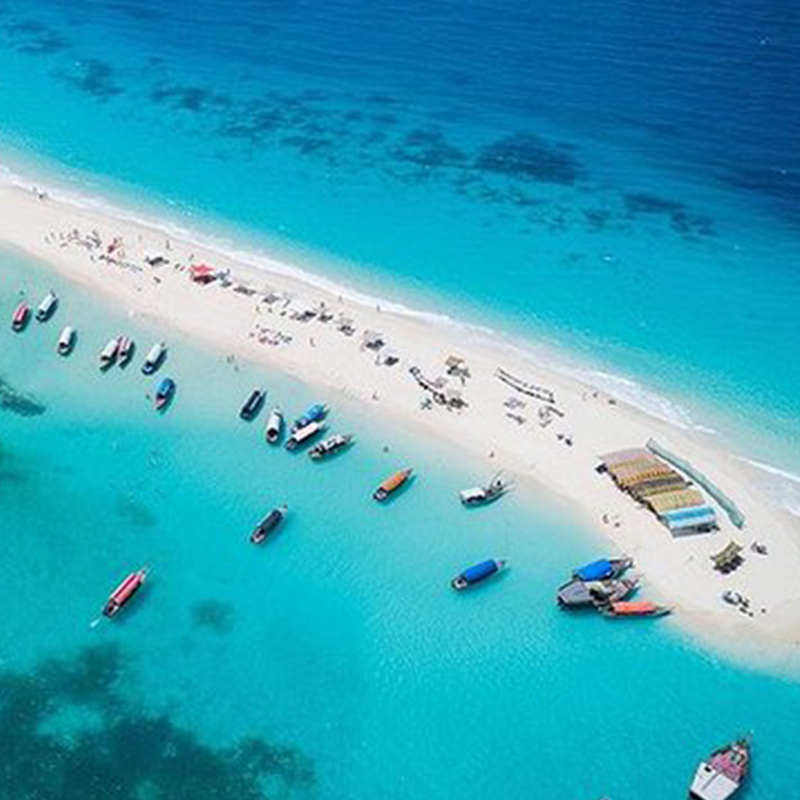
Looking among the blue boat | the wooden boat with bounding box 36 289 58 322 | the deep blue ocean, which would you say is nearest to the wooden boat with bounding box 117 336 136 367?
the deep blue ocean

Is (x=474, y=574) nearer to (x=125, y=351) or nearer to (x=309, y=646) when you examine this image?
(x=309, y=646)

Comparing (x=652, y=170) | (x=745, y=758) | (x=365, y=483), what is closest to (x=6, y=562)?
(x=365, y=483)

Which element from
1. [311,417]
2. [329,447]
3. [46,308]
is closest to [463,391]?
[311,417]

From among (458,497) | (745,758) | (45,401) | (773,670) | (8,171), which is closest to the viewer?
(745,758)

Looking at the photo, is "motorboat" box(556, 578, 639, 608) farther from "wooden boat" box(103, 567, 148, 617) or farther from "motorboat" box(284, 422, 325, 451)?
"wooden boat" box(103, 567, 148, 617)

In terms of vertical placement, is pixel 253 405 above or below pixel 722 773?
above

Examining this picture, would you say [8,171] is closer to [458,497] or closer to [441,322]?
[441,322]

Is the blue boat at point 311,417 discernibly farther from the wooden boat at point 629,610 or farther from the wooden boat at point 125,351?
the wooden boat at point 629,610
